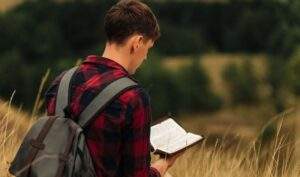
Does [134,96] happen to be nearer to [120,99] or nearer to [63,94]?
[120,99]

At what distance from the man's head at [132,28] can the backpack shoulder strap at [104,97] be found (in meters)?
0.13

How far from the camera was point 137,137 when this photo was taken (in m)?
2.38

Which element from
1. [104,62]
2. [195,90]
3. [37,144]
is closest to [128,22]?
[104,62]

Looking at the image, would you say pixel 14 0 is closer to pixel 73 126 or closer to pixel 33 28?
pixel 33 28

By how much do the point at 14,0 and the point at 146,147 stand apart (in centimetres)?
9217

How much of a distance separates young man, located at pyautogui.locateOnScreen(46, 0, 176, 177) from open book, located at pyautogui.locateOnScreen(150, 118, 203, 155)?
0.19m

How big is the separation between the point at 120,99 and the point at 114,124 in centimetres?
8

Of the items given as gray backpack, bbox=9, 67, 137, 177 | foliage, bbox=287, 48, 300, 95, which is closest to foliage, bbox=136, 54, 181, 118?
foliage, bbox=287, 48, 300, 95

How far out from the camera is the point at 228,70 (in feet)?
253

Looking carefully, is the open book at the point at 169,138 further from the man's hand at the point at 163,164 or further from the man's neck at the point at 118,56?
the man's neck at the point at 118,56

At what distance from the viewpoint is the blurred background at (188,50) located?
75938 millimetres

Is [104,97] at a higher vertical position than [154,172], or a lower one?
higher

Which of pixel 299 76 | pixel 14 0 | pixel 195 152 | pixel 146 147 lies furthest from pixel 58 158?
pixel 14 0

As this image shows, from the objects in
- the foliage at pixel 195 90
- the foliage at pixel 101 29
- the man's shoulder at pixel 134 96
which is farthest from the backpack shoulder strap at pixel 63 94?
the foliage at pixel 101 29
